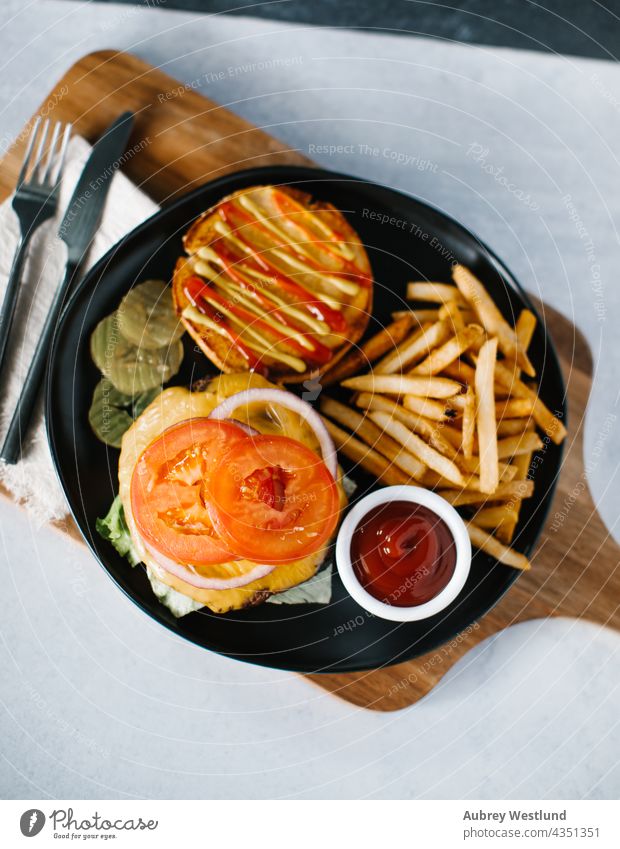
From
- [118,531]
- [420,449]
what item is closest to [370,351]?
[420,449]

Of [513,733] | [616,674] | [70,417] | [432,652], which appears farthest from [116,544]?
[616,674]

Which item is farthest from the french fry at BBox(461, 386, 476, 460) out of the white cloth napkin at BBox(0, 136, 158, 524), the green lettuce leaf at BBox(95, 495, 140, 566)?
the white cloth napkin at BBox(0, 136, 158, 524)

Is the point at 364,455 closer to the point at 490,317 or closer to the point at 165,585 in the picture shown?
the point at 490,317

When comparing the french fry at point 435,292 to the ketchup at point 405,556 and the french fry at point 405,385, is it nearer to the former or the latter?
the french fry at point 405,385

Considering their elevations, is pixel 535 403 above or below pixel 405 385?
above

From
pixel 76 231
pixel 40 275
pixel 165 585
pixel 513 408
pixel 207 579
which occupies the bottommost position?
pixel 165 585

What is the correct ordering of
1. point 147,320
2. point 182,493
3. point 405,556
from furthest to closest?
point 147,320
point 405,556
point 182,493

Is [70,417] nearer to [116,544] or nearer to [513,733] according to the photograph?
[116,544]
